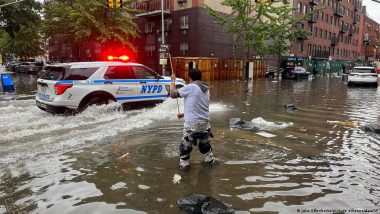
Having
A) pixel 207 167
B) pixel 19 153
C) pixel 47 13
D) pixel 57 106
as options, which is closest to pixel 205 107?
pixel 207 167

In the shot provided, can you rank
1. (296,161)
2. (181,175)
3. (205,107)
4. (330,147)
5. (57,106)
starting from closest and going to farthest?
(181,175) < (205,107) < (296,161) < (330,147) < (57,106)

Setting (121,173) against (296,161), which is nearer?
(121,173)

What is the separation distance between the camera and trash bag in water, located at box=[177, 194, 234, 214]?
4113mm

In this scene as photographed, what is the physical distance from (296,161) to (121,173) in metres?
3.17

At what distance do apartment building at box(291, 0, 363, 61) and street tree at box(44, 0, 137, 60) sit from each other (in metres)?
28.3

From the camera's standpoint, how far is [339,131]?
9.11 m

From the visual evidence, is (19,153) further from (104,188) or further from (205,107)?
(205,107)

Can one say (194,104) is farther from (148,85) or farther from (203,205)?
(148,85)

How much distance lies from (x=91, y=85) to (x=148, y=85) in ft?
6.92

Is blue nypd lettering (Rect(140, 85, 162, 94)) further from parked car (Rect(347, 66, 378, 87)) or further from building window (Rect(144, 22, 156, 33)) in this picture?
building window (Rect(144, 22, 156, 33))

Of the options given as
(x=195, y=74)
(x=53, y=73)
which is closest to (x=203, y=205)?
(x=195, y=74)

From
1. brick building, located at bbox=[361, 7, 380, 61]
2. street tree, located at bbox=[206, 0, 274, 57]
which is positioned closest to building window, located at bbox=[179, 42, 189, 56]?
street tree, located at bbox=[206, 0, 274, 57]

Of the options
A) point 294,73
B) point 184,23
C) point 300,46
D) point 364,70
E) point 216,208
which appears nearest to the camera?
point 216,208

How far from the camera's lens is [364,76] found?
85.4 ft
